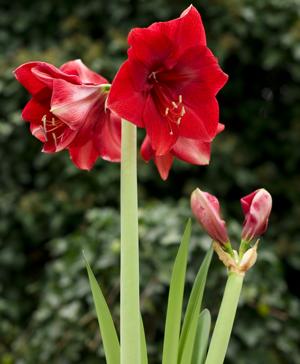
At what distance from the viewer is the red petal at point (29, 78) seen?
84 cm

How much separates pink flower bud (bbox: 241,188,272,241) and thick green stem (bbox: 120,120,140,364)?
132mm

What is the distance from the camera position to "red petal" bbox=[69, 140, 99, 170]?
0.91 m

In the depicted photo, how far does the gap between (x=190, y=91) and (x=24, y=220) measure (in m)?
2.06

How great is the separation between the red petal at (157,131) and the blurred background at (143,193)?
1.43 m

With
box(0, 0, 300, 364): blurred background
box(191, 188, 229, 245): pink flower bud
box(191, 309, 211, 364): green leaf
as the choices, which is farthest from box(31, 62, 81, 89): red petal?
box(0, 0, 300, 364): blurred background

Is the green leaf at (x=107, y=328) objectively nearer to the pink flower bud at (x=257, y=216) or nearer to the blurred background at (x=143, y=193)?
the pink flower bud at (x=257, y=216)

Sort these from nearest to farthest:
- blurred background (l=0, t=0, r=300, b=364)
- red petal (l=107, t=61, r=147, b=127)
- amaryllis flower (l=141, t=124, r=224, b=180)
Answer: red petal (l=107, t=61, r=147, b=127) < amaryllis flower (l=141, t=124, r=224, b=180) < blurred background (l=0, t=0, r=300, b=364)

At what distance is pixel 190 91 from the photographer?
2.79 feet

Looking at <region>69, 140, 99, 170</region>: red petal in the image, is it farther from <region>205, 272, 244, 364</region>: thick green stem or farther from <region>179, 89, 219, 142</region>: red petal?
<region>205, 272, 244, 364</region>: thick green stem

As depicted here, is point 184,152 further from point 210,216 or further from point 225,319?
point 225,319

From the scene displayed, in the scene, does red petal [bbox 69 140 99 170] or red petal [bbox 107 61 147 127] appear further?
red petal [bbox 69 140 99 170]

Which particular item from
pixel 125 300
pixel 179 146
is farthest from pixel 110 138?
pixel 125 300

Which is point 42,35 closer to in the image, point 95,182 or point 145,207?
point 95,182

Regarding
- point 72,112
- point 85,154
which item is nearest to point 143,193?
point 85,154
